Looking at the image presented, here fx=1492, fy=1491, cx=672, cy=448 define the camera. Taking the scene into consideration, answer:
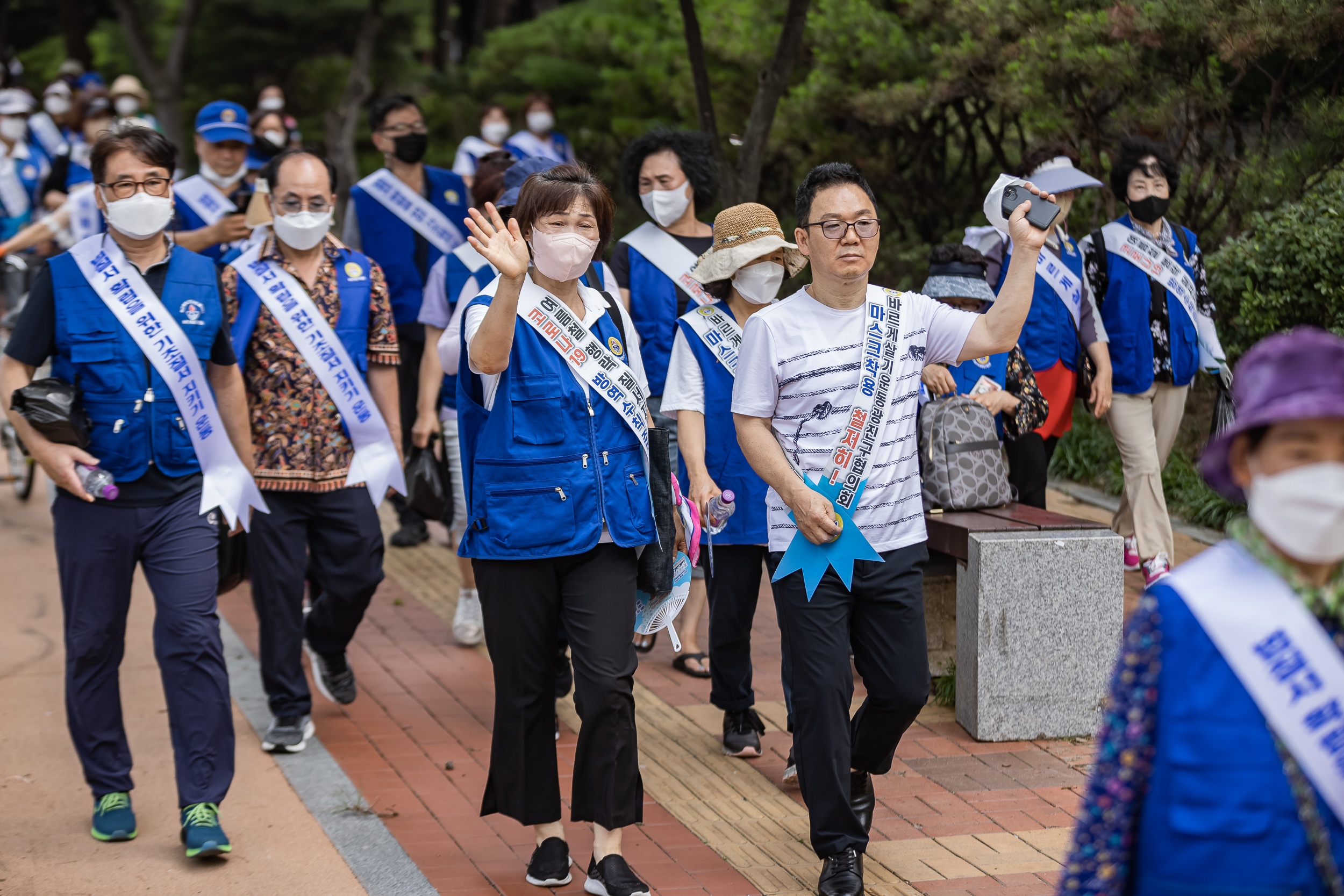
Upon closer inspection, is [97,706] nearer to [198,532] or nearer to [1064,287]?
[198,532]

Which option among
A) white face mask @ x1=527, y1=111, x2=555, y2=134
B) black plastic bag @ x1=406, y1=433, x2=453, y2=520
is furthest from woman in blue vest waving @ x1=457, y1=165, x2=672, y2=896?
white face mask @ x1=527, y1=111, x2=555, y2=134

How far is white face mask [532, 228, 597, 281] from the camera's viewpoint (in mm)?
4250

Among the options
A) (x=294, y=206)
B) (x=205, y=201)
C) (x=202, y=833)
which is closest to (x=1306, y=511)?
(x=202, y=833)

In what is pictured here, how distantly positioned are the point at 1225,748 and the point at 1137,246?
5.22 meters

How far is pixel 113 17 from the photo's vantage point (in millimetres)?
31812

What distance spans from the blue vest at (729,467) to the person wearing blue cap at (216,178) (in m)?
3.10

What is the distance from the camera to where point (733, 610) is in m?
5.45

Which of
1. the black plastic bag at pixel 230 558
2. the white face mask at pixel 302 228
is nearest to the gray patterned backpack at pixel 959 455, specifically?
the white face mask at pixel 302 228

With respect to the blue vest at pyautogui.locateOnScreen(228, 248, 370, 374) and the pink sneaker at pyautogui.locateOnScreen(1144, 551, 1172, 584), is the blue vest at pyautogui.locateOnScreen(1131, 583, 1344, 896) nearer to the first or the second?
the blue vest at pyautogui.locateOnScreen(228, 248, 370, 374)

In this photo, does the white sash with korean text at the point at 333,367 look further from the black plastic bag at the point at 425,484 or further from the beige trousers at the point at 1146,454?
the beige trousers at the point at 1146,454

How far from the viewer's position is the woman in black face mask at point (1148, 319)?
7.11 meters

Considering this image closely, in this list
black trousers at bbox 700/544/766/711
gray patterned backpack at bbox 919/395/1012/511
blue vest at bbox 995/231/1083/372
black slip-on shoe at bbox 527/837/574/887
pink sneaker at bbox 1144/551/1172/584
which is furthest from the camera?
pink sneaker at bbox 1144/551/1172/584

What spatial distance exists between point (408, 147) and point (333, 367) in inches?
114

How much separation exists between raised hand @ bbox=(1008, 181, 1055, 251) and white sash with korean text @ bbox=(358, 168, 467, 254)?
465cm
